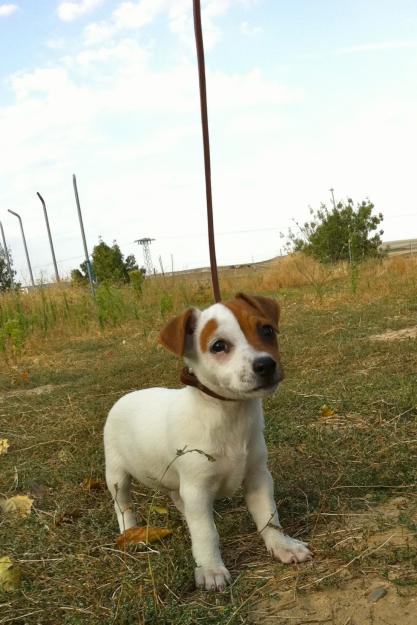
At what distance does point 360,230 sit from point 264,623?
89.0ft

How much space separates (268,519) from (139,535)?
1.78ft

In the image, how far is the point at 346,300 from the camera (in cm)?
1093

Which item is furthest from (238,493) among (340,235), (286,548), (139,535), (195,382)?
(340,235)

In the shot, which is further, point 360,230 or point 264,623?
point 360,230

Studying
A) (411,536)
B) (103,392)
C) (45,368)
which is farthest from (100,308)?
(411,536)

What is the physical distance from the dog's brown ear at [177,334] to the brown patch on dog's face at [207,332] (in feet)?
0.25

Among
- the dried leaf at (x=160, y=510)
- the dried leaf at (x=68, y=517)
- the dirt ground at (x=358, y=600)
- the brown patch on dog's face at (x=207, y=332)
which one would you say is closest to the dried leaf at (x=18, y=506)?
the dried leaf at (x=68, y=517)

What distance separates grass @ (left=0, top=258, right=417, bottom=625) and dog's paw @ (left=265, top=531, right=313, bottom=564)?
45 millimetres

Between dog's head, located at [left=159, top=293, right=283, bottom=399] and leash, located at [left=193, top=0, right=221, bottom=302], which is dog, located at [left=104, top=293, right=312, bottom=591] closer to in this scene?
dog's head, located at [left=159, top=293, right=283, bottom=399]

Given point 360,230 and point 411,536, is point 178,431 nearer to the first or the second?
point 411,536

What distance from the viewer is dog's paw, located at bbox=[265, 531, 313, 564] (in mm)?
2115

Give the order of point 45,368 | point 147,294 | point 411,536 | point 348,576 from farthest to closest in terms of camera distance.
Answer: point 147,294 → point 45,368 → point 411,536 → point 348,576

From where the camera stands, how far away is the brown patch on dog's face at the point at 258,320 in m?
2.13

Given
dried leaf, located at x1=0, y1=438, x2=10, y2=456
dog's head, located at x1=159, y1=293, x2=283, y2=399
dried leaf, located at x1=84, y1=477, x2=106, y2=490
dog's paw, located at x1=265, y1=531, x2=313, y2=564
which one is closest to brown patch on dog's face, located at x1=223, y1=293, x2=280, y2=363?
dog's head, located at x1=159, y1=293, x2=283, y2=399
